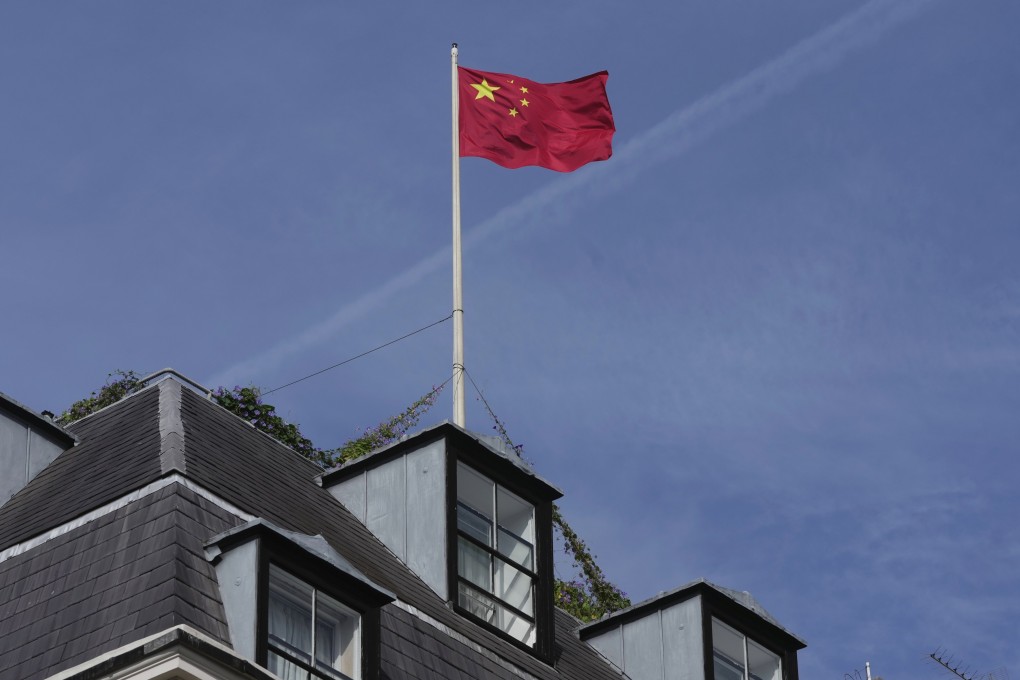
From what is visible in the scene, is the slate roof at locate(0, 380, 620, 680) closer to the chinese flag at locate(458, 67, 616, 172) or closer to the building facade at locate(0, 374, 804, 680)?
the building facade at locate(0, 374, 804, 680)

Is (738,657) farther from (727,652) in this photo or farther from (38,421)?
(38,421)

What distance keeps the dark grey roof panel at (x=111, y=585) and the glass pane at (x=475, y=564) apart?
13.1ft

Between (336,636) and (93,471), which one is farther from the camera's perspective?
(93,471)

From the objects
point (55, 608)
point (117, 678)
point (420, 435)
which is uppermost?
point (420, 435)

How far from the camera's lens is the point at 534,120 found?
103ft

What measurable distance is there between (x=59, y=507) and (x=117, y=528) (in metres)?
1.82

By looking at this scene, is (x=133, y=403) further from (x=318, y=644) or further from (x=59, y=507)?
(x=318, y=644)

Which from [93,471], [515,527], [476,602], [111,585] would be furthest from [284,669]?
[515,527]

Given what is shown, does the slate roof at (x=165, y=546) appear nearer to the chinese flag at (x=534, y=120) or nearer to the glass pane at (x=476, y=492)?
the glass pane at (x=476, y=492)

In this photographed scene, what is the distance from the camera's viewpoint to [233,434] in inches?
900

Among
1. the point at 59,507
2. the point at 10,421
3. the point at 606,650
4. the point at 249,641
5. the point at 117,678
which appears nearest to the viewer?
the point at 117,678

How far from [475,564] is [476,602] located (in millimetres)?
559

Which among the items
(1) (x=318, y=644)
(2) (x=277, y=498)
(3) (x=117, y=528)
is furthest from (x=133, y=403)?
(1) (x=318, y=644)

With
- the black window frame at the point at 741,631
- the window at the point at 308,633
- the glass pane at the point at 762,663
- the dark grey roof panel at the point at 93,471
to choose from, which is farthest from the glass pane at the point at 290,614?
the glass pane at the point at 762,663
